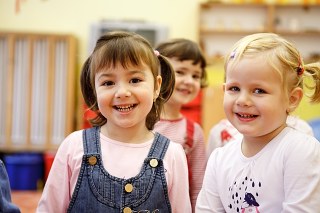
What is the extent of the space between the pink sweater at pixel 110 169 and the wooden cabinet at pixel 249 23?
3369mm

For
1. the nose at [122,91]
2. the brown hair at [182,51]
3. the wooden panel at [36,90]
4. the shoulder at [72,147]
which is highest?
the brown hair at [182,51]

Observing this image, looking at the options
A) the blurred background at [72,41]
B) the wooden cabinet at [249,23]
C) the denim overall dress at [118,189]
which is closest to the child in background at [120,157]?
the denim overall dress at [118,189]

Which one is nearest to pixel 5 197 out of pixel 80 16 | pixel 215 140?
pixel 215 140

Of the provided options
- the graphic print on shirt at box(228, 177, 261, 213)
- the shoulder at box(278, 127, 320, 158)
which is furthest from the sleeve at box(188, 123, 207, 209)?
the shoulder at box(278, 127, 320, 158)

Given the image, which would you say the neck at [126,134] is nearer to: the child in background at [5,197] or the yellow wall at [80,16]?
the child in background at [5,197]

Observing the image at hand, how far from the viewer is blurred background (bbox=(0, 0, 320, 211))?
4.28m

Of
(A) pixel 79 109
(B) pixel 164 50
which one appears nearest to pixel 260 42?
(B) pixel 164 50

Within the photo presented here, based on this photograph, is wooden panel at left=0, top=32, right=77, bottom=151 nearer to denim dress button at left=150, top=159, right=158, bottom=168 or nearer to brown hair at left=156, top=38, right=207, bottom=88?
brown hair at left=156, top=38, right=207, bottom=88

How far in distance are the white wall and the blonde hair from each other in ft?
11.5

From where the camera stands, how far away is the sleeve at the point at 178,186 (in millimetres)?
1234

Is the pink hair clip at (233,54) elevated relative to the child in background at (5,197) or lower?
elevated

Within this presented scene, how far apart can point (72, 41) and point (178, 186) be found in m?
3.33

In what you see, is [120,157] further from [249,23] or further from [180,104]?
[249,23]

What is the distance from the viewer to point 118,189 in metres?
1.17
